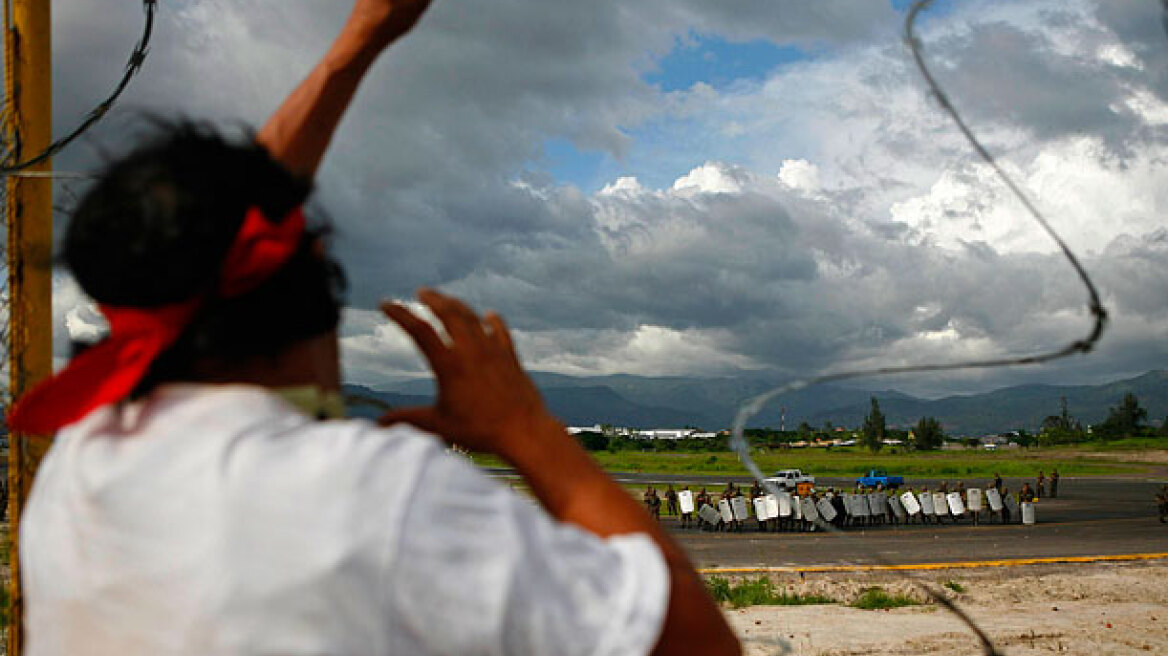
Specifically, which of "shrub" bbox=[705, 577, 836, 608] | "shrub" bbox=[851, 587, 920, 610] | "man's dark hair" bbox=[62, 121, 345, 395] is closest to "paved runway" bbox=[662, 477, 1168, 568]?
"shrub" bbox=[705, 577, 836, 608]

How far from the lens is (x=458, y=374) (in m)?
1.19

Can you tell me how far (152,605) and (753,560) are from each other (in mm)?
19414

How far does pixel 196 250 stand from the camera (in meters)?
1.04

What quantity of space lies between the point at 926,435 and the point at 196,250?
136789 millimetres

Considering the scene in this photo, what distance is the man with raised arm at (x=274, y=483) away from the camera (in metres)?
0.90

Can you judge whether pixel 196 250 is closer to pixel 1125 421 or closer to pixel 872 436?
pixel 872 436

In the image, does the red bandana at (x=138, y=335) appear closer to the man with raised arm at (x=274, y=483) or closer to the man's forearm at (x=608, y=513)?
the man with raised arm at (x=274, y=483)

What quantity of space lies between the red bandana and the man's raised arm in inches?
17.2

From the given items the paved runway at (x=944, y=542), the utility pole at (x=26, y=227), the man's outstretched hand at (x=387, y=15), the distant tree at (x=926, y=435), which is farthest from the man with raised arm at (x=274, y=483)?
the distant tree at (x=926, y=435)

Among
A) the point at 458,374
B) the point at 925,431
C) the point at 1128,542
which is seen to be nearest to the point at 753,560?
the point at 1128,542

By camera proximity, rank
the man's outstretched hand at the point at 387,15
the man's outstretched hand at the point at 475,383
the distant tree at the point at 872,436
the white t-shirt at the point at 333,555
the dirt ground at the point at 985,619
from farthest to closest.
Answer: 1. the distant tree at the point at 872,436
2. the dirt ground at the point at 985,619
3. the man's outstretched hand at the point at 387,15
4. the man's outstretched hand at the point at 475,383
5. the white t-shirt at the point at 333,555

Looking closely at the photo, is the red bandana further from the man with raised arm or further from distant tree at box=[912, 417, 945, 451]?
distant tree at box=[912, 417, 945, 451]

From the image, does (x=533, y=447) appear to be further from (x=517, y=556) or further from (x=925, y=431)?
(x=925, y=431)

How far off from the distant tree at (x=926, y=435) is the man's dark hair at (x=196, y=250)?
132 metres
